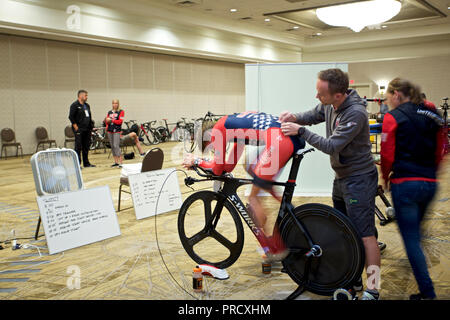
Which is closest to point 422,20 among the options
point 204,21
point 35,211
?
point 204,21

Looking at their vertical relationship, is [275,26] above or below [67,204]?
above

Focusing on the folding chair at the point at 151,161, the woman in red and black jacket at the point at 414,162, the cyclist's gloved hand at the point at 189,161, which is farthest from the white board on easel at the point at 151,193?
the woman in red and black jacket at the point at 414,162

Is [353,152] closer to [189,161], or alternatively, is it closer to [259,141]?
[259,141]

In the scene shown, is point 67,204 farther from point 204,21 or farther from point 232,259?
point 204,21

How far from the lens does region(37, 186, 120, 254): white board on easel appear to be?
3.94 m

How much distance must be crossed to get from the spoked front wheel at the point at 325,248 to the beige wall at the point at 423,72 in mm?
19053

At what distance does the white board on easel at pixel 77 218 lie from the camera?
394cm

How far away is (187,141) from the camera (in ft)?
50.9

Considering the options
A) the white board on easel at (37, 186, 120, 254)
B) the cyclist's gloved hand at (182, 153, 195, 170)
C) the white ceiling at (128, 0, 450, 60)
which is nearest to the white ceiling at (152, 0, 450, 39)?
the white ceiling at (128, 0, 450, 60)

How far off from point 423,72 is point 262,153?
67.2 feet

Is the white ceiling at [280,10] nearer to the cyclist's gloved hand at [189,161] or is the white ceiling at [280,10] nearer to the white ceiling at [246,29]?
the white ceiling at [246,29]

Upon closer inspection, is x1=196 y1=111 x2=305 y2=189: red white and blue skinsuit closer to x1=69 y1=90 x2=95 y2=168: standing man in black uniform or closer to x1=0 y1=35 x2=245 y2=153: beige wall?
x1=69 y1=90 x2=95 y2=168: standing man in black uniform

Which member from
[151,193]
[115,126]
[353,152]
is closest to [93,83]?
[115,126]
